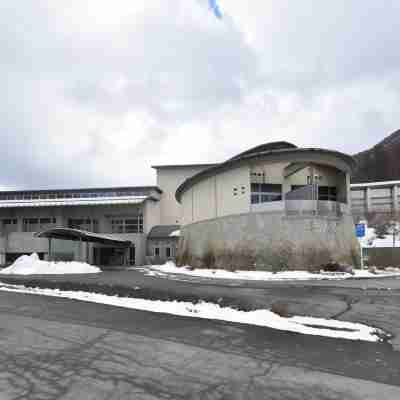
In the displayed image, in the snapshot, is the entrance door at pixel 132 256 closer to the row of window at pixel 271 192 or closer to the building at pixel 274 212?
the building at pixel 274 212

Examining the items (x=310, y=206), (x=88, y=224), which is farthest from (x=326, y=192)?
(x=88, y=224)

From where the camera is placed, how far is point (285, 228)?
25203 millimetres

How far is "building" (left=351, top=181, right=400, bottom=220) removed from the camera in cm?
6956

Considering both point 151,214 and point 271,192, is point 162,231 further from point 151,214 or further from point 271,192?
point 271,192

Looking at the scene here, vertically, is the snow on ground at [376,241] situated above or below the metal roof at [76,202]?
below

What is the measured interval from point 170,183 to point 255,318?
47355 millimetres

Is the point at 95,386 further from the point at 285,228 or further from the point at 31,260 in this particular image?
the point at 31,260

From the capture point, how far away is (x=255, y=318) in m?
8.39

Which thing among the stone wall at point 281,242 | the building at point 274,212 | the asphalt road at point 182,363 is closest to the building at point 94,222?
the building at point 274,212

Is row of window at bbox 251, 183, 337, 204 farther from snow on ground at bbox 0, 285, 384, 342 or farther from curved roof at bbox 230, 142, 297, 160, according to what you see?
snow on ground at bbox 0, 285, 384, 342

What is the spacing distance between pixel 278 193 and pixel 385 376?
25.4m

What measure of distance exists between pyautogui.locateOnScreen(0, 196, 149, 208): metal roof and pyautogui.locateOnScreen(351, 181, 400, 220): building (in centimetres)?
4552

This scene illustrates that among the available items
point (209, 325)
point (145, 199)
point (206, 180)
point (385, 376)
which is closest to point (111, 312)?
point (209, 325)

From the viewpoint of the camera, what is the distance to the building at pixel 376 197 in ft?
228
